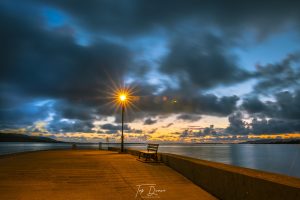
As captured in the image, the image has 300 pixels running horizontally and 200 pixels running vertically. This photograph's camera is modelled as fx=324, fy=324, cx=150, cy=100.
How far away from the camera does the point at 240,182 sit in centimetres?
718

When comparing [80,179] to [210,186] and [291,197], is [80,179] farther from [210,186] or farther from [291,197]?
[291,197]

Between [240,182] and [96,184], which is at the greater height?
[240,182]

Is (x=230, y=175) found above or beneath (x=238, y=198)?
above

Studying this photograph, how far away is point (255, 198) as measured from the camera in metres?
6.50

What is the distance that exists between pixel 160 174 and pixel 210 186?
3278mm

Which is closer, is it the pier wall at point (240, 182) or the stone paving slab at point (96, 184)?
the pier wall at point (240, 182)

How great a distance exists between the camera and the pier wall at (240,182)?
5.76 meters

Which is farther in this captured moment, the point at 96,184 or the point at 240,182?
the point at 96,184

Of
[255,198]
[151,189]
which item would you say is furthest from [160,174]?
[255,198]

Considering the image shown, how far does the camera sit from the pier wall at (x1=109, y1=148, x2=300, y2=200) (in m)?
5.76

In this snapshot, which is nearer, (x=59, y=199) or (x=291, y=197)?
(x=291, y=197)

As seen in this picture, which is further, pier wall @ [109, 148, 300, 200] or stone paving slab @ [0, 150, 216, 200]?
stone paving slab @ [0, 150, 216, 200]

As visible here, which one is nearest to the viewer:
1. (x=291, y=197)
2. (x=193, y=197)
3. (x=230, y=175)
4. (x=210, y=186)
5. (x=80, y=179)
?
(x=291, y=197)

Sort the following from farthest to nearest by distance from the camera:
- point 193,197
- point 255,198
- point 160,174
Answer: point 160,174 → point 193,197 → point 255,198
